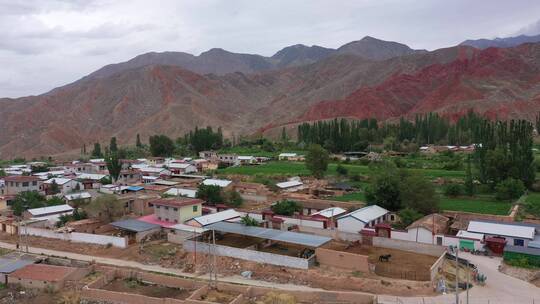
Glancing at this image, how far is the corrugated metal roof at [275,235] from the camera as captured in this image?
25984 mm

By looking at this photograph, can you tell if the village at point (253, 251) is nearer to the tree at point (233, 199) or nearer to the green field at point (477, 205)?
the tree at point (233, 199)

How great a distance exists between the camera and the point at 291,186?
46969 mm

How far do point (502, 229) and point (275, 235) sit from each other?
1317 cm

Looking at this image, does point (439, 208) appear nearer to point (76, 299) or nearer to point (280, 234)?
point (280, 234)

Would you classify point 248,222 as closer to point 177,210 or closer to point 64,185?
point 177,210

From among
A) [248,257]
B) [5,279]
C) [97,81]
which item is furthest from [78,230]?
[97,81]

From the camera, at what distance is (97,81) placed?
536 feet

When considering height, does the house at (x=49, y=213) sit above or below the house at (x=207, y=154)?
below

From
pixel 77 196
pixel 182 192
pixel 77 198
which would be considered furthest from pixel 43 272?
pixel 182 192

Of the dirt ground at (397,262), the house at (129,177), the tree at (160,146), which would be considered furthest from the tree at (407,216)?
the tree at (160,146)

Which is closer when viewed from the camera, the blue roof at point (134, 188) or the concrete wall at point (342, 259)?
the concrete wall at point (342, 259)

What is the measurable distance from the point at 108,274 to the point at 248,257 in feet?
24.3

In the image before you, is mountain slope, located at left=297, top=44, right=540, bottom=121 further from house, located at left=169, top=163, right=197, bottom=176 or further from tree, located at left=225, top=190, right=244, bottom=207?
tree, located at left=225, top=190, right=244, bottom=207

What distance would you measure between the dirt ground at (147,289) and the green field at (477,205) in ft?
69.1
